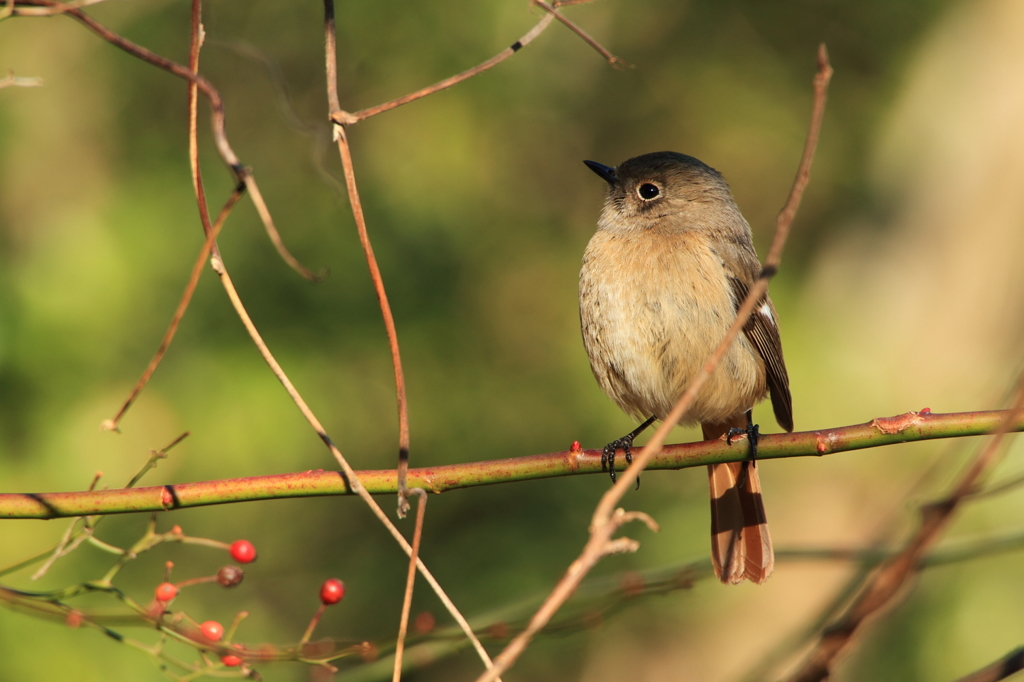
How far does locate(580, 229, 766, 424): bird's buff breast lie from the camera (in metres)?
3.55

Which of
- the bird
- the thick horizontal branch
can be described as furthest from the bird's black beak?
the thick horizontal branch

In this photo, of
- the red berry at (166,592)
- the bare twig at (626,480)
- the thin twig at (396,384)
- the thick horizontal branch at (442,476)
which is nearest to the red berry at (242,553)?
the red berry at (166,592)

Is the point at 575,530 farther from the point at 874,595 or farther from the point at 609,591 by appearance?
the point at 874,595

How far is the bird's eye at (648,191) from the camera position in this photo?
4230 mm

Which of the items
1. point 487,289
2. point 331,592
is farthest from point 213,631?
point 487,289

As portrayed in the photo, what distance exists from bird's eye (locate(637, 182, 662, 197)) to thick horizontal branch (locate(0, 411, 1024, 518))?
2.02m

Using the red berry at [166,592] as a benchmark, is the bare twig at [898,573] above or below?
below

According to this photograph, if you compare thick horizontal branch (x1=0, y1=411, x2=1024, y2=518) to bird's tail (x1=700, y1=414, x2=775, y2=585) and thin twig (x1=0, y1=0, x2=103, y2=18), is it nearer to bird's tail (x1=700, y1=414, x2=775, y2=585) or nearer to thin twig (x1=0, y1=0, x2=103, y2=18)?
thin twig (x1=0, y1=0, x2=103, y2=18)

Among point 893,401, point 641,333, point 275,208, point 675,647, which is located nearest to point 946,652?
point 893,401

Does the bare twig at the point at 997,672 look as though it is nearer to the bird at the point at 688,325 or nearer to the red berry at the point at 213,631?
the red berry at the point at 213,631

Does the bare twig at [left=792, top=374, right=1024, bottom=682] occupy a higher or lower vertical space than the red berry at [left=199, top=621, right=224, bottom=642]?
lower

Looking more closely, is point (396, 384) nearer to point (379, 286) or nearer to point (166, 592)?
point (379, 286)

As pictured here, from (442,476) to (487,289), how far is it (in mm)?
4799

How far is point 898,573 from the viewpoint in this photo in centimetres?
113
